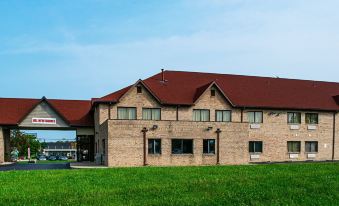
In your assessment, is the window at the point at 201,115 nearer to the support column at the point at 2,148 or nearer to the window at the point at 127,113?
the window at the point at 127,113

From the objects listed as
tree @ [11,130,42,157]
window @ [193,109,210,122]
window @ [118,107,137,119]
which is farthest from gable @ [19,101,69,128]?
tree @ [11,130,42,157]

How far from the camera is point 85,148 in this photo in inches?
1650

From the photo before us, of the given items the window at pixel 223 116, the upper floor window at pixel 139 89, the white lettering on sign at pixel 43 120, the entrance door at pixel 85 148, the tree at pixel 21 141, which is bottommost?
the tree at pixel 21 141

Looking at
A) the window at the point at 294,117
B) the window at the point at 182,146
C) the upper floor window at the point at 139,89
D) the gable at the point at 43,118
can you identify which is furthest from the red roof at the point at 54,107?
the window at the point at 294,117

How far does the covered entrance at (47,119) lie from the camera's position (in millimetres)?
39000

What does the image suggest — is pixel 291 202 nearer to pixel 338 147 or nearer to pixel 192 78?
pixel 192 78

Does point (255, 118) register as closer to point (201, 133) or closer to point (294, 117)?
point (294, 117)

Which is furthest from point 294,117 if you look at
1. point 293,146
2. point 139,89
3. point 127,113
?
point 127,113

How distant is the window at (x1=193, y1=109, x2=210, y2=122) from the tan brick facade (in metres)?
0.33

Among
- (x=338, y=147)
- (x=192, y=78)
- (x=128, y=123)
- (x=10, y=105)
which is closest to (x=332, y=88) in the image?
(x=338, y=147)

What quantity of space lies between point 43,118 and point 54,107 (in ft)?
4.75

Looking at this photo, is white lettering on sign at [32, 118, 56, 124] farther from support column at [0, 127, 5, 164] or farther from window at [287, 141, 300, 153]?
window at [287, 141, 300, 153]

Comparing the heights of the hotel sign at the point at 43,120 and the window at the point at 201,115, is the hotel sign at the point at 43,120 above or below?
below

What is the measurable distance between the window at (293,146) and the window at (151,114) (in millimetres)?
13372
